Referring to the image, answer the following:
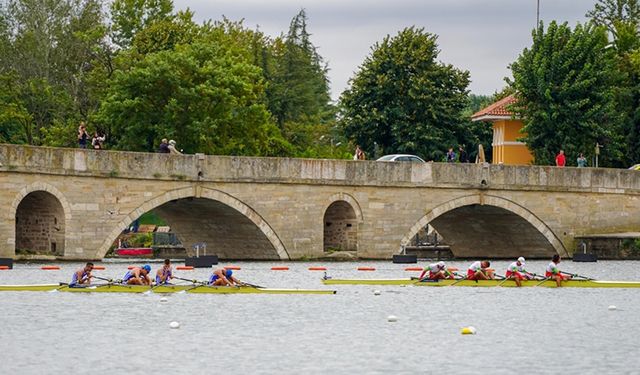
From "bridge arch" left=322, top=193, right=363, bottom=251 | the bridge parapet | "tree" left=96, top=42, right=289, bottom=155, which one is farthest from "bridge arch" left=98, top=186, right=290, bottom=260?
"tree" left=96, top=42, right=289, bottom=155

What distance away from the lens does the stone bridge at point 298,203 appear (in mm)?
66062

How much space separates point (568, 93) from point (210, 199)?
2562cm

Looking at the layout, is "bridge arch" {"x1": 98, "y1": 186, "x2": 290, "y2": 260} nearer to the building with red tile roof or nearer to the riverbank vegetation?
the riverbank vegetation

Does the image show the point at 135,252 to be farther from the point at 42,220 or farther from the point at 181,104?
the point at 42,220

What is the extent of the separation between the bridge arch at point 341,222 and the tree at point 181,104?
31.1 feet

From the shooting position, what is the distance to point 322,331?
47656 mm

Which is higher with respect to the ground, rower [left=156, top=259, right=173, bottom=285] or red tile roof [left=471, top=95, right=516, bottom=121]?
red tile roof [left=471, top=95, right=516, bottom=121]

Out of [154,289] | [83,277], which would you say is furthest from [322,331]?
[83,277]

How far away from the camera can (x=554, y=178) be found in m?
76.9

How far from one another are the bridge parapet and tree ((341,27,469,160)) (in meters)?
17.8

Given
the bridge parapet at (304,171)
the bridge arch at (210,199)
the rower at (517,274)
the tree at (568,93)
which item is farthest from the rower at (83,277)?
the tree at (568,93)

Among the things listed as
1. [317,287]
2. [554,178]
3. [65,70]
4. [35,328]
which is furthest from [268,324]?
[65,70]

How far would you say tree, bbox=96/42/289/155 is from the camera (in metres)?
81.5

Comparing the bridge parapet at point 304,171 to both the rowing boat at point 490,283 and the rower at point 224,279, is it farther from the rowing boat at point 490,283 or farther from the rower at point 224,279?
the rower at point 224,279
